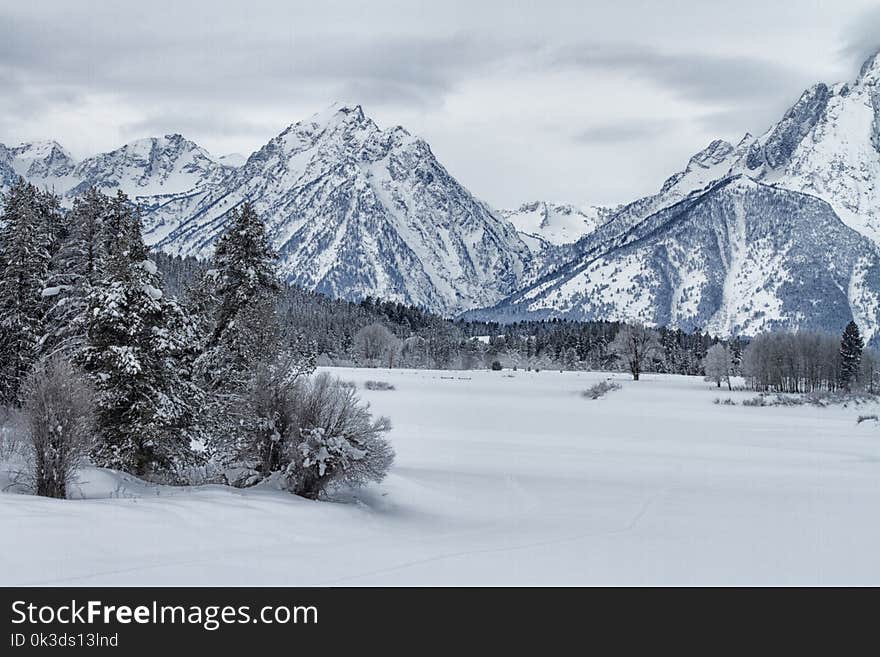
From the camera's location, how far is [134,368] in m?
22.1

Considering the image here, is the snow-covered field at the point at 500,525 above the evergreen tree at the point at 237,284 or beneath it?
beneath

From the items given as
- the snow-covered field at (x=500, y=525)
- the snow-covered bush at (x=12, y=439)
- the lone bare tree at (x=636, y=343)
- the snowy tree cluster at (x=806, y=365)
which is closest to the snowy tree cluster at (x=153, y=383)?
the snow-covered bush at (x=12, y=439)

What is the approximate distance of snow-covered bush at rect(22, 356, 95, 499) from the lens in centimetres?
1717

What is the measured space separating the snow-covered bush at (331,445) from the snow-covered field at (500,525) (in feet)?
2.87

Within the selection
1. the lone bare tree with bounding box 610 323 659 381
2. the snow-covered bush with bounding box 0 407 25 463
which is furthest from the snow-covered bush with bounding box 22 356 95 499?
the lone bare tree with bounding box 610 323 659 381

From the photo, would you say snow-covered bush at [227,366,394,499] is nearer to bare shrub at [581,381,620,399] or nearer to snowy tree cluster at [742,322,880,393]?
bare shrub at [581,381,620,399]

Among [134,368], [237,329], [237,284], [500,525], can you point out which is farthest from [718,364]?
[134,368]

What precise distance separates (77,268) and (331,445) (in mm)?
14963

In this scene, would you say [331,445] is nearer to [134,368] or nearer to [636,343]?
[134,368]

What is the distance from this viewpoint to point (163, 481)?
22266 mm

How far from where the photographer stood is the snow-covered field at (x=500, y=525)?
42.8ft

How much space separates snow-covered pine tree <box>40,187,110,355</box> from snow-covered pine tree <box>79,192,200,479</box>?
3913 millimetres

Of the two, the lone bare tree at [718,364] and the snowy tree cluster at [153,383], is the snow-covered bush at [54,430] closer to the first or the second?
the snowy tree cluster at [153,383]
